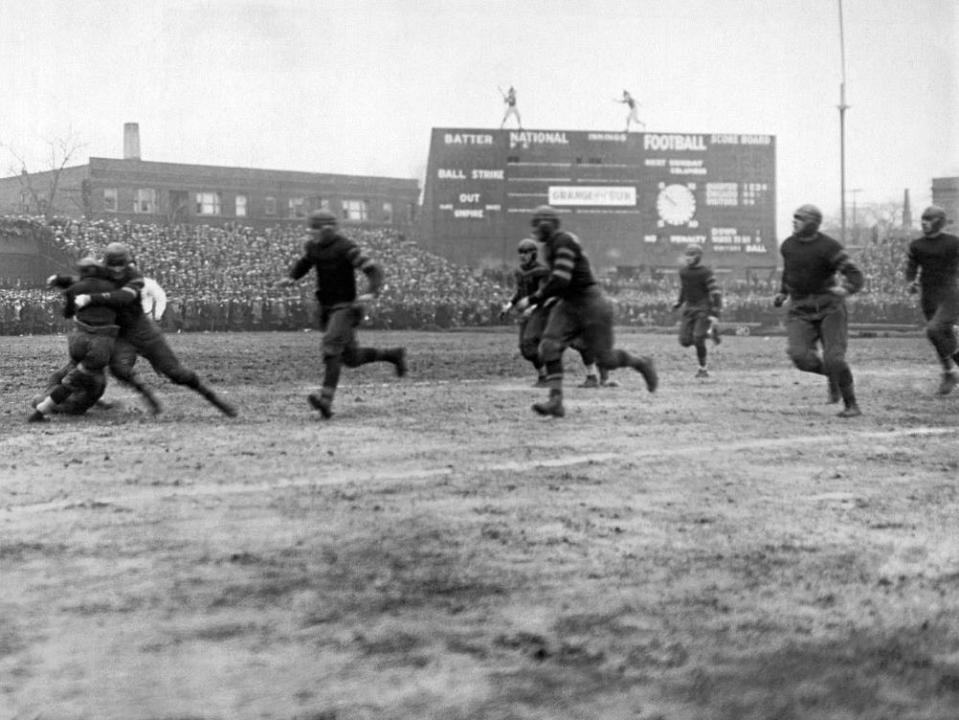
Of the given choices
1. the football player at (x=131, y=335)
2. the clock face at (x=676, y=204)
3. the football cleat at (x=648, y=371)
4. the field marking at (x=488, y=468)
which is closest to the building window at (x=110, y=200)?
the clock face at (x=676, y=204)

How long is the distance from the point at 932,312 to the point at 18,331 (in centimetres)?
2871

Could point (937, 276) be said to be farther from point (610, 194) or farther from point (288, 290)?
point (610, 194)

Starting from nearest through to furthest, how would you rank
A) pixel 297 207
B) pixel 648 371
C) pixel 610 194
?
pixel 648 371, pixel 610 194, pixel 297 207

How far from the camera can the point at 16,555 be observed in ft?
17.0

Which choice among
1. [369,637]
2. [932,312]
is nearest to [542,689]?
[369,637]

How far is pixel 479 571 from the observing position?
490cm

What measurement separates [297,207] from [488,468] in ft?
187

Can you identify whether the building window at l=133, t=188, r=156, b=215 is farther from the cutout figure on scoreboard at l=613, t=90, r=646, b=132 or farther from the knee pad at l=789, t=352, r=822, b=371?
the knee pad at l=789, t=352, r=822, b=371

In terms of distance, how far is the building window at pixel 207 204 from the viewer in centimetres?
6125

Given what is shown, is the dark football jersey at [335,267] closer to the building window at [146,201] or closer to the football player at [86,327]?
the football player at [86,327]

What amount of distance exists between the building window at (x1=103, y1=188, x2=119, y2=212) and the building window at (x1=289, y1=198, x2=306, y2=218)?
8.57 metres

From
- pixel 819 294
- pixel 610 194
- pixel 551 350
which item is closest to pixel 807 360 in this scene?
pixel 819 294

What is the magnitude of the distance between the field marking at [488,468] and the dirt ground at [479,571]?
0.14 feet

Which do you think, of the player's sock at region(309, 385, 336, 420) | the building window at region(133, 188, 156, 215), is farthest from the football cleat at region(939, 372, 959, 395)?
the building window at region(133, 188, 156, 215)
